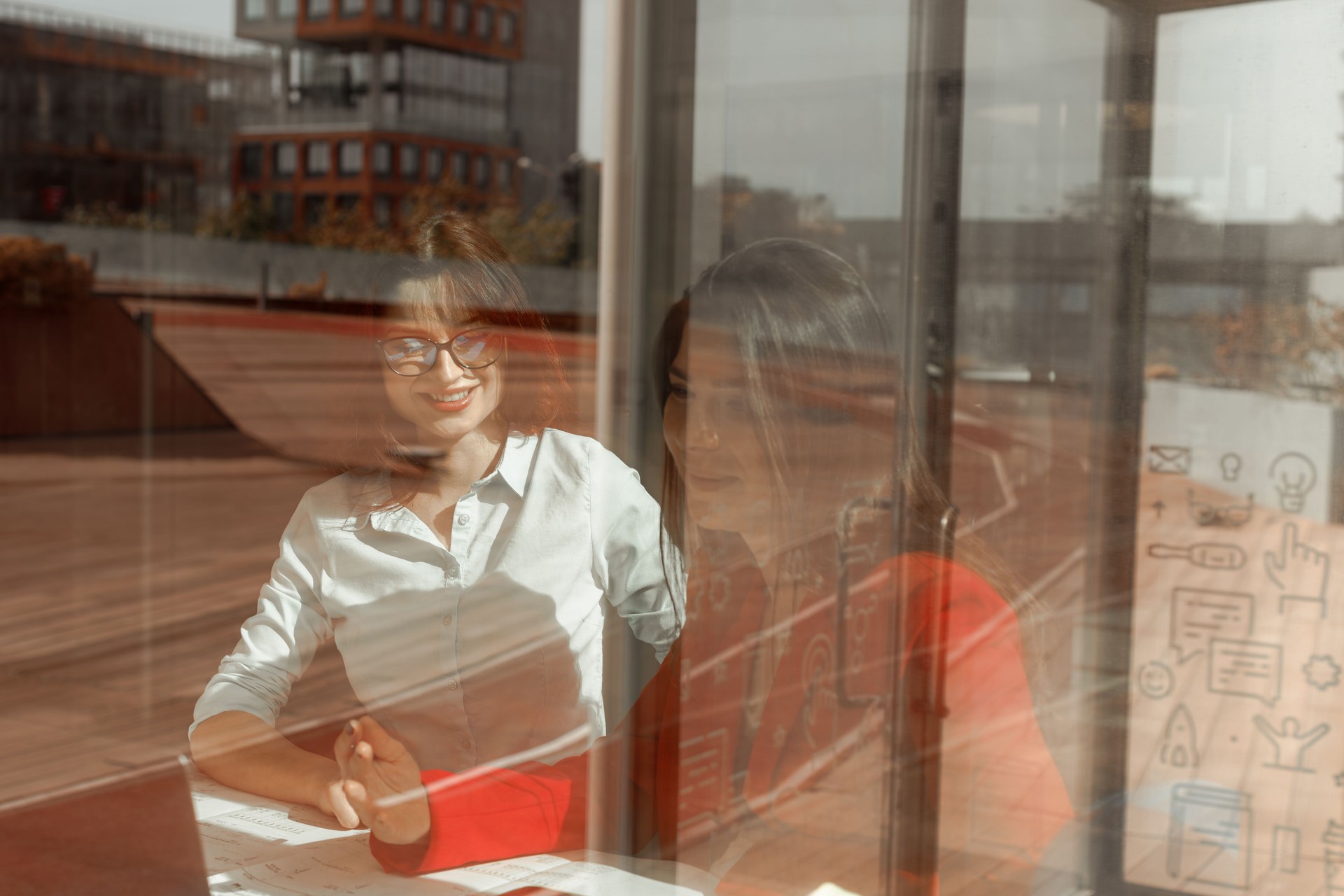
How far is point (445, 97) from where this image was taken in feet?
4.89

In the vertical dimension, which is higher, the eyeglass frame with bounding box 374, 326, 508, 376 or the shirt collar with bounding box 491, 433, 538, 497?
the eyeglass frame with bounding box 374, 326, 508, 376

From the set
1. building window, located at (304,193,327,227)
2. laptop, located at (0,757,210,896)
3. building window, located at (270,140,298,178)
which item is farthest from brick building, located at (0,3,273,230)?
laptop, located at (0,757,210,896)

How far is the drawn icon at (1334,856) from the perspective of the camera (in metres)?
0.53

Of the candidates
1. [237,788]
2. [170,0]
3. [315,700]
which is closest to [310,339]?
[170,0]

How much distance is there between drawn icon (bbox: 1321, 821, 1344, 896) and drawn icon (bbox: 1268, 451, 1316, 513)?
146 mm

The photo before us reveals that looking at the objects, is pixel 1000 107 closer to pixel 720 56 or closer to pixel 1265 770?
pixel 720 56

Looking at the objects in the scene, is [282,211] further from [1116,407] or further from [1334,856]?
[1334,856]

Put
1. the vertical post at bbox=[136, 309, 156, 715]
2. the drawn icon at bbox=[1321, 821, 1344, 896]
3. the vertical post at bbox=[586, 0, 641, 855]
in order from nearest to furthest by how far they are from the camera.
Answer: the drawn icon at bbox=[1321, 821, 1344, 896], the vertical post at bbox=[586, 0, 641, 855], the vertical post at bbox=[136, 309, 156, 715]

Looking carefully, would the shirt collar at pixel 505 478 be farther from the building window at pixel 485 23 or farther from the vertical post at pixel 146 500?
the vertical post at pixel 146 500

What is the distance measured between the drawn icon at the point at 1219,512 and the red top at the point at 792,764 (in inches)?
4.1

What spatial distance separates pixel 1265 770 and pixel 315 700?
529mm

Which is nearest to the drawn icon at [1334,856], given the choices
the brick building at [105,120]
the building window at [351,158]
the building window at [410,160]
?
the building window at [410,160]

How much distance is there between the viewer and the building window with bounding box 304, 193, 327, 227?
181cm

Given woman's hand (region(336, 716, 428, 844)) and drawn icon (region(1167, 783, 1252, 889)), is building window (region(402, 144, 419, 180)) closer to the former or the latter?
woman's hand (region(336, 716, 428, 844))
